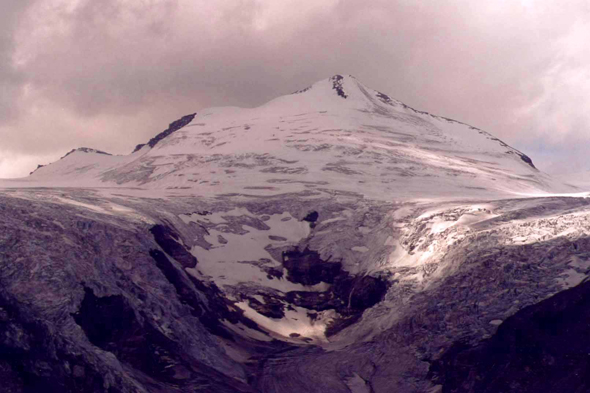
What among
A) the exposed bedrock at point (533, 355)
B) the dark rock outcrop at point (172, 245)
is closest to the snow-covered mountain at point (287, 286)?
the exposed bedrock at point (533, 355)

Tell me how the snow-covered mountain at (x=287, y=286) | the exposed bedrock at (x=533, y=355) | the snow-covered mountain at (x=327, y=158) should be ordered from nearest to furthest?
the exposed bedrock at (x=533, y=355), the snow-covered mountain at (x=287, y=286), the snow-covered mountain at (x=327, y=158)

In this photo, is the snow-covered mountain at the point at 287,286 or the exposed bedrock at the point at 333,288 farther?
the exposed bedrock at the point at 333,288

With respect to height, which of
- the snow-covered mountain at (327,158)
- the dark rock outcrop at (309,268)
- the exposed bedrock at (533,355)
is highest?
the snow-covered mountain at (327,158)

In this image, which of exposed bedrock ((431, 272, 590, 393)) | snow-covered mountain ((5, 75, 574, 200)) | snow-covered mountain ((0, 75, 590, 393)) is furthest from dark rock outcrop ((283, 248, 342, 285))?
exposed bedrock ((431, 272, 590, 393))

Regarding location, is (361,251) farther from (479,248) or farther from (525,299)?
(525,299)

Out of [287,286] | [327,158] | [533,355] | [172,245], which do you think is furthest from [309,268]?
[327,158]

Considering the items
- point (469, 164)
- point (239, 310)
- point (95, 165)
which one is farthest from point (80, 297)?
point (95, 165)

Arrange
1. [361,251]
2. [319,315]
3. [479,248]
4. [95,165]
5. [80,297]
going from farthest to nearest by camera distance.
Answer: [95,165]
[361,251]
[319,315]
[479,248]
[80,297]

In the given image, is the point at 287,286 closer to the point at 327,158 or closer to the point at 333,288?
the point at 333,288

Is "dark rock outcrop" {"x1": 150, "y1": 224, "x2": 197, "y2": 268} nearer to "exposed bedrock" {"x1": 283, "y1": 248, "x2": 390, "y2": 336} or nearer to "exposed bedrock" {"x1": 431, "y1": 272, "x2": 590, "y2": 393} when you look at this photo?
"exposed bedrock" {"x1": 283, "y1": 248, "x2": 390, "y2": 336}

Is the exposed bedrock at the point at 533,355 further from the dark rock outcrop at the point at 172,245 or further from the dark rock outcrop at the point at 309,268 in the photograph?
the dark rock outcrop at the point at 172,245
